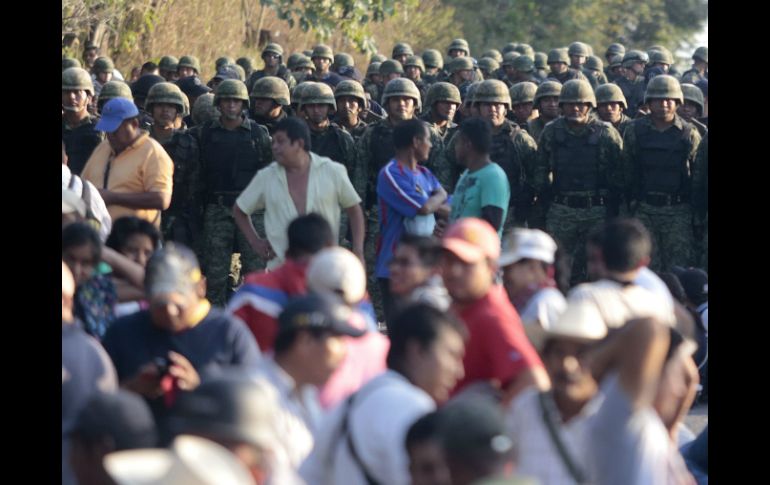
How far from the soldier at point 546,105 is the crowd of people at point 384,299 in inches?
40.1

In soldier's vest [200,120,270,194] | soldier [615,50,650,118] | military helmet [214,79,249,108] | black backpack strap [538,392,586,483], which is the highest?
military helmet [214,79,249,108]

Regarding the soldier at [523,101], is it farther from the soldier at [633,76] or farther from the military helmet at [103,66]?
the military helmet at [103,66]

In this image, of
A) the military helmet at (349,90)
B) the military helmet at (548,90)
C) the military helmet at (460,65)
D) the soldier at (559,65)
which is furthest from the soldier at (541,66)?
the military helmet at (349,90)

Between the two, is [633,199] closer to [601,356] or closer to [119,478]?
[601,356]

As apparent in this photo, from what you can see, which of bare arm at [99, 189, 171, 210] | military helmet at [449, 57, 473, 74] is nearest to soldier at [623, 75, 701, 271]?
bare arm at [99, 189, 171, 210]

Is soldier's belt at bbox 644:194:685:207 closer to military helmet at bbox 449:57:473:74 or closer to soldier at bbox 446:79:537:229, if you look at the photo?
soldier at bbox 446:79:537:229

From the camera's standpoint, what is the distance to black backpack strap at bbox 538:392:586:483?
5367 mm

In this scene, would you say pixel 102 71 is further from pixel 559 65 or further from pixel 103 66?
pixel 559 65

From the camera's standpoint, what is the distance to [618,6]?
45.9m

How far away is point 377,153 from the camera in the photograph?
46.2ft

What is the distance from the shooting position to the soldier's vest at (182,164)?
1358 cm

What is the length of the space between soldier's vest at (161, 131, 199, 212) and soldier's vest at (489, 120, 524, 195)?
8.24 feet
